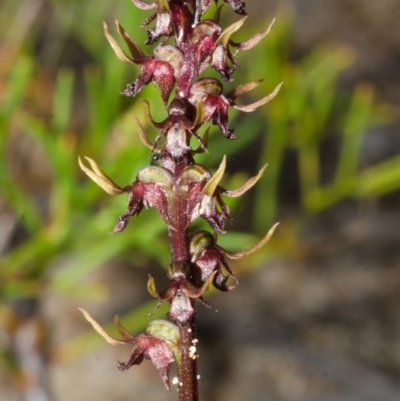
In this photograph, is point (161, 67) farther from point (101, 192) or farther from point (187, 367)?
point (101, 192)

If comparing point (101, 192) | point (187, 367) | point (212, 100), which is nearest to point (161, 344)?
point (187, 367)

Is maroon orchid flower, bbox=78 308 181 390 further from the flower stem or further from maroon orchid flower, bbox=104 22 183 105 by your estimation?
maroon orchid flower, bbox=104 22 183 105

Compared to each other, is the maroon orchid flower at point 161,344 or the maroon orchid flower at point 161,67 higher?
the maroon orchid flower at point 161,67

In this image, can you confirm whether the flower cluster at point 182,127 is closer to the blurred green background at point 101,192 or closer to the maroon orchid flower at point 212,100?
the maroon orchid flower at point 212,100

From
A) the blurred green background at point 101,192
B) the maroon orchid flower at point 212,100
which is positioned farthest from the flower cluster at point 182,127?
the blurred green background at point 101,192

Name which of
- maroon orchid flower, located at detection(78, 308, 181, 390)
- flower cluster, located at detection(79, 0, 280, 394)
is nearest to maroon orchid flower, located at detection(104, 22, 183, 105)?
flower cluster, located at detection(79, 0, 280, 394)

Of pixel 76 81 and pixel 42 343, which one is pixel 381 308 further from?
pixel 76 81

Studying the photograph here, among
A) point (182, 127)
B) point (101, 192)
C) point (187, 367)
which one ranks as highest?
point (182, 127)

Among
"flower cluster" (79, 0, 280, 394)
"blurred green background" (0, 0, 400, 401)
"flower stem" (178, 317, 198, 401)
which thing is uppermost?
"flower cluster" (79, 0, 280, 394)

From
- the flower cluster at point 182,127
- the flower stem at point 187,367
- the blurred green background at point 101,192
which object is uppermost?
the flower cluster at point 182,127
